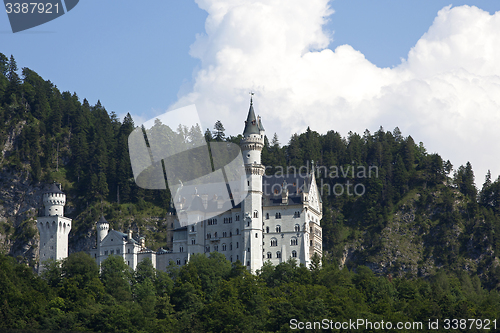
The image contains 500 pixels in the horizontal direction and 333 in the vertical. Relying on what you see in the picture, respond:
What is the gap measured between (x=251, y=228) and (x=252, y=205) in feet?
9.84

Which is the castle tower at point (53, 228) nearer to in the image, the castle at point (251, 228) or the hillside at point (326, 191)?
the castle at point (251, 228)

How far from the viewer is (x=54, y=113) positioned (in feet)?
493

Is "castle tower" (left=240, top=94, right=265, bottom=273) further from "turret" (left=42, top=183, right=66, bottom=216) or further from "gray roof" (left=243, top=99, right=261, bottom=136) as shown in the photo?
"turret" (left=42, top=183, right=66, bottom=216)

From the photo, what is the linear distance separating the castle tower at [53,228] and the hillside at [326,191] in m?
17.1

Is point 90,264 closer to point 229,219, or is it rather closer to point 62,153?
point 229,219

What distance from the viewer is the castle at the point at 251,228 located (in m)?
102

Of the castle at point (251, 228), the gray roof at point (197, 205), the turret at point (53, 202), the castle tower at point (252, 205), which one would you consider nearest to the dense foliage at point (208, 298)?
the castle tower at point (252, 205)

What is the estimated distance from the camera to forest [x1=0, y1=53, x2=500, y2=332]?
80375mm

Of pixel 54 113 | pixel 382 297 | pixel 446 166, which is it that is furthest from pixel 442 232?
pixel 54 113

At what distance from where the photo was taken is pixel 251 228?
10175 cm

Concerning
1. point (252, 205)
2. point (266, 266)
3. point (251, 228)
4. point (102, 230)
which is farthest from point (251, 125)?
point (102, 230)

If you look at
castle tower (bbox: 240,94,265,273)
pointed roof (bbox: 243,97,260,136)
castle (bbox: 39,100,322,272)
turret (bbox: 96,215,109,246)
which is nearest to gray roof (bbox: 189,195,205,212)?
castle (bbox: 39,100,322,272)

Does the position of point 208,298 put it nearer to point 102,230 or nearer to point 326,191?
point 102,230

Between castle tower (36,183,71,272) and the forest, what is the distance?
445 centimetres
